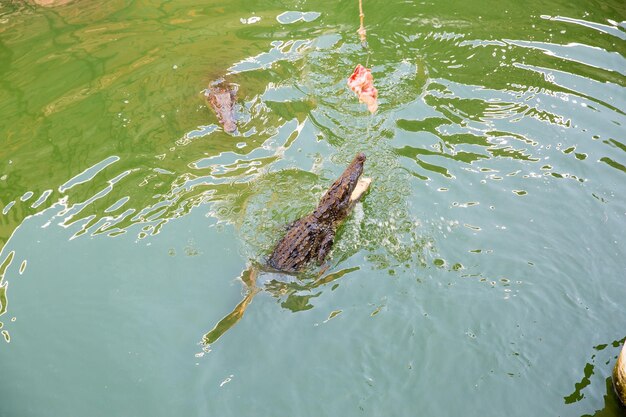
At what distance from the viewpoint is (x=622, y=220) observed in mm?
6191

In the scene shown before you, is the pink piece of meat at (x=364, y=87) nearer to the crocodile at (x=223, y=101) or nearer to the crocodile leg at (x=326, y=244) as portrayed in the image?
the crocodile at (x=223, y=101)

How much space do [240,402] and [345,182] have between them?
233 centimetres

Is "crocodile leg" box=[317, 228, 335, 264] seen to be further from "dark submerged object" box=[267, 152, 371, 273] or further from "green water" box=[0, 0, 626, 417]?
"green water" box=[0, 0, 626, 417]

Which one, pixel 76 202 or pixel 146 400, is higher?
pixel 76 202

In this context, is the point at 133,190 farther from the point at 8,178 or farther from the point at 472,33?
→ the point at 472,33

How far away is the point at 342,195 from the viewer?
6.03 meters

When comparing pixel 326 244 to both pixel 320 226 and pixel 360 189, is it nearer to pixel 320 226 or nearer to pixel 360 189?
pixel 320 226

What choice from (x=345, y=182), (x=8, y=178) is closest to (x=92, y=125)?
(x=8, y=178)

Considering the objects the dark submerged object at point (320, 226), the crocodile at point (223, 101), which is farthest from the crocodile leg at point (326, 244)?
the crocodile at point (223, 101)

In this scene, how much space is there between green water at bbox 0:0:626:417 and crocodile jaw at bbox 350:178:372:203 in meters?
0.13

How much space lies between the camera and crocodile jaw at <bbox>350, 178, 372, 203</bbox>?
20.6 feet

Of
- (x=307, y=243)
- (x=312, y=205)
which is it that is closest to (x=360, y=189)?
(x=312, y=205)

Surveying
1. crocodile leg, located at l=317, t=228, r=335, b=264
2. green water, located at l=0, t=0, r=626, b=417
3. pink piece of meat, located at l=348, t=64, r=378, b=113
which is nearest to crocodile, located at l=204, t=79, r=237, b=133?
green water, located at l=0, t=0, r=626, b=417

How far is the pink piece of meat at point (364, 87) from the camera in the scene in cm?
685
